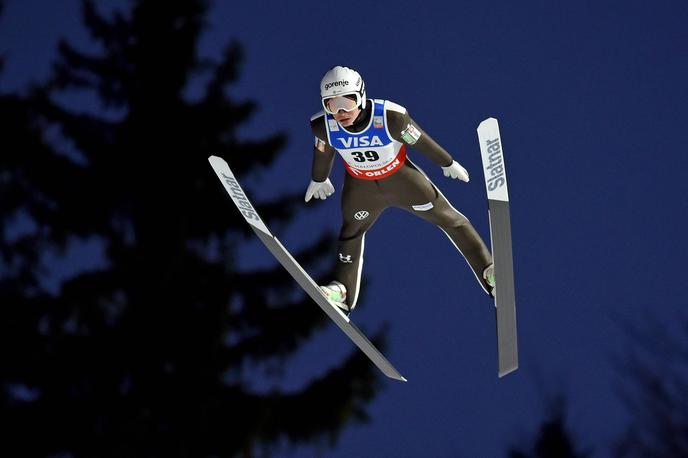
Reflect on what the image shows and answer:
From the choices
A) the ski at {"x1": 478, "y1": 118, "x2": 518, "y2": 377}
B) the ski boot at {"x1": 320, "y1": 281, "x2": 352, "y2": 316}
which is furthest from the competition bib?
the ski boot at {"x1": 320, "y1": 281, "x2": 352, "y2": 316}

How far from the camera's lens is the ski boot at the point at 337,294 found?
18.9 feet

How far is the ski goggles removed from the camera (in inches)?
203

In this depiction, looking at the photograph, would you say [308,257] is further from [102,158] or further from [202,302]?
[102,158]

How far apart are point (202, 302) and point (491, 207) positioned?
4.80 m

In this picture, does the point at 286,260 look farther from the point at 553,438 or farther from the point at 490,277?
the point at 553,438

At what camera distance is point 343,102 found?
516 centimetres

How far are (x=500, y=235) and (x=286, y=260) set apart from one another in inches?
46.8

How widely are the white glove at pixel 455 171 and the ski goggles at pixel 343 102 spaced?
0.69 m

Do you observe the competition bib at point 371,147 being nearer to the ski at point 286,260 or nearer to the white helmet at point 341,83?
the white helmet at point 341,83

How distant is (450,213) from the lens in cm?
575

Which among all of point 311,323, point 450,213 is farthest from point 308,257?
point 450,213

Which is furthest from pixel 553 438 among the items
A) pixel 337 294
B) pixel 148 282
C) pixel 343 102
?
pixel 343 102

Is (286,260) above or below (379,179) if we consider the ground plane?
below

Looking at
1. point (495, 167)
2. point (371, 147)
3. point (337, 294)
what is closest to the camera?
point (495, 167)
